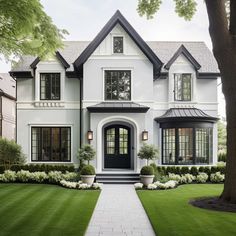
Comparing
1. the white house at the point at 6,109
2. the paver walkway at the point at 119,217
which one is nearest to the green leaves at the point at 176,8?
the paver walkway at the point at 119,217

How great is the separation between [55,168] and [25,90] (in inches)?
206

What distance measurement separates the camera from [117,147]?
783 inches

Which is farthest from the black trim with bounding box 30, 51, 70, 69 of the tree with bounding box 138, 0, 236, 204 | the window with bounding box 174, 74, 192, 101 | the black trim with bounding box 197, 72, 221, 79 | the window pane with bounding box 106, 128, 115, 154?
the tree with bounding box 138, 0, 236, 204

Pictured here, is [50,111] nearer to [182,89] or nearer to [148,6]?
[182,89]

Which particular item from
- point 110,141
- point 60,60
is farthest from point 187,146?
point 60,60

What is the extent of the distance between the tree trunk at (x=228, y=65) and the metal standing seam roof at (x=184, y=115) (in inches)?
308

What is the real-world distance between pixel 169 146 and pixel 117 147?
3.12m

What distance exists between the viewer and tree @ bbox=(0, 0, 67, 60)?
9.71m

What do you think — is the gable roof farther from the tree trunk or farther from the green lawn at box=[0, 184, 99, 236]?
the tree trunk

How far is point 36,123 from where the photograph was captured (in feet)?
65.5

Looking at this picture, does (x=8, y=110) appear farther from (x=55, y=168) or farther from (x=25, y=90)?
(x=55, y=168)

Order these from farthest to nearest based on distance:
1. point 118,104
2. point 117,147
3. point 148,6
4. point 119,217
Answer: point 117,147 < point 118,104 < point 148,6 < point 119,217

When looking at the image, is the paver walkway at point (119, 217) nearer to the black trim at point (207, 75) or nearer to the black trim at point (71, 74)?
the black trim at point (71, 74)

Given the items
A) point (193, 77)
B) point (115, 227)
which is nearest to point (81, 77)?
point (193, 77)
